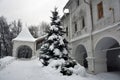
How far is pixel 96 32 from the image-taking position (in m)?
10.8

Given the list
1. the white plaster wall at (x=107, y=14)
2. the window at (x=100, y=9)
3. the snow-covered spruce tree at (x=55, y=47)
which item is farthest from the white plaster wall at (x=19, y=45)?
the window at (x=100, y=9)

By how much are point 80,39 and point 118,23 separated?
589 centimetres

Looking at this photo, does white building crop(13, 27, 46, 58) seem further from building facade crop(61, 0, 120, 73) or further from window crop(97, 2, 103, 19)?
window crop(97, 2, 103, 19)

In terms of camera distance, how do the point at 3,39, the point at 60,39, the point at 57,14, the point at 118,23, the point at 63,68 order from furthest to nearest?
the point at 3,39 → the point at 57,14 → the point at 60,39 → the point at 63,68 → the point at 118,23

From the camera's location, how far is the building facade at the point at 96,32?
359 inches

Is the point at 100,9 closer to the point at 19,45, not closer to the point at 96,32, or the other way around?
the point at 96,32

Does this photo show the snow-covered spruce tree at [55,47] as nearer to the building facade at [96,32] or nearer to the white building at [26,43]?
the building facade at [96,32]

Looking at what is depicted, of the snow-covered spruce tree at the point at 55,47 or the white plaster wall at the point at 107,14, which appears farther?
the snow-covered spruce tree at the point at 55,47

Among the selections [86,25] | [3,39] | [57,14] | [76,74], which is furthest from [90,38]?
[3,39]

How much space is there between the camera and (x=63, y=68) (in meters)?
10.6

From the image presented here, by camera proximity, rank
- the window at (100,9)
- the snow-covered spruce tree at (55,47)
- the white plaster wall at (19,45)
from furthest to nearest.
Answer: the white plaster wall at (19,45) → the snow-covered spruce tree at (55,47) → the window at (100,9)

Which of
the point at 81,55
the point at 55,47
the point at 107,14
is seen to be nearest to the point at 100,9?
→ the point at 107,14

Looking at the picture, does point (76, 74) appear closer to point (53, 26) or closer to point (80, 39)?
point (80, 39)

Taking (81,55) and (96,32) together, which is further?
(81,55)
